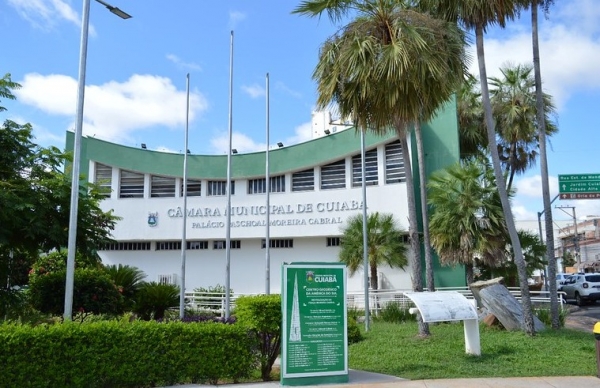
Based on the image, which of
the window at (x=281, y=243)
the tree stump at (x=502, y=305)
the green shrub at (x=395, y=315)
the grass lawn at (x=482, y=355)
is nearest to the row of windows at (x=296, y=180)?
the window at (x=281, y=243)

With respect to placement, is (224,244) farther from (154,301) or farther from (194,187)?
(154,301)

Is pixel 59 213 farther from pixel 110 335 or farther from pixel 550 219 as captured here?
pixel 550 219

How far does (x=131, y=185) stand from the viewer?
107 feet

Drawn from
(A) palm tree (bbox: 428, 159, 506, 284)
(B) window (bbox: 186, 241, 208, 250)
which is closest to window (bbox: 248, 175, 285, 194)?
(B) window (bbox: 186, 241, 208, 250)

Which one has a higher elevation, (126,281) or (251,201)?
(251,201)

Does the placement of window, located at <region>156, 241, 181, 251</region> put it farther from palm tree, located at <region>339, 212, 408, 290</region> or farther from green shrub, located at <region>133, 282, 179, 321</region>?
palm tree, located at <region>339, 212, 408, 290</region>

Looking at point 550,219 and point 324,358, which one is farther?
point 550,219

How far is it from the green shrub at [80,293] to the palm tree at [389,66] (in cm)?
1038

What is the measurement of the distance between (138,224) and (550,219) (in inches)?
864

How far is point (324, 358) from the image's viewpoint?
10000 mm

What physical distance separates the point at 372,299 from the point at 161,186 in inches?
570

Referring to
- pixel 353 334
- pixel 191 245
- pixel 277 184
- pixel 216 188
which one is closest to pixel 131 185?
pixel 191 245

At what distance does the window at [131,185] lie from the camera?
32.3 metres

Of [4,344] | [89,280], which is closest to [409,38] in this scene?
[4,344]
